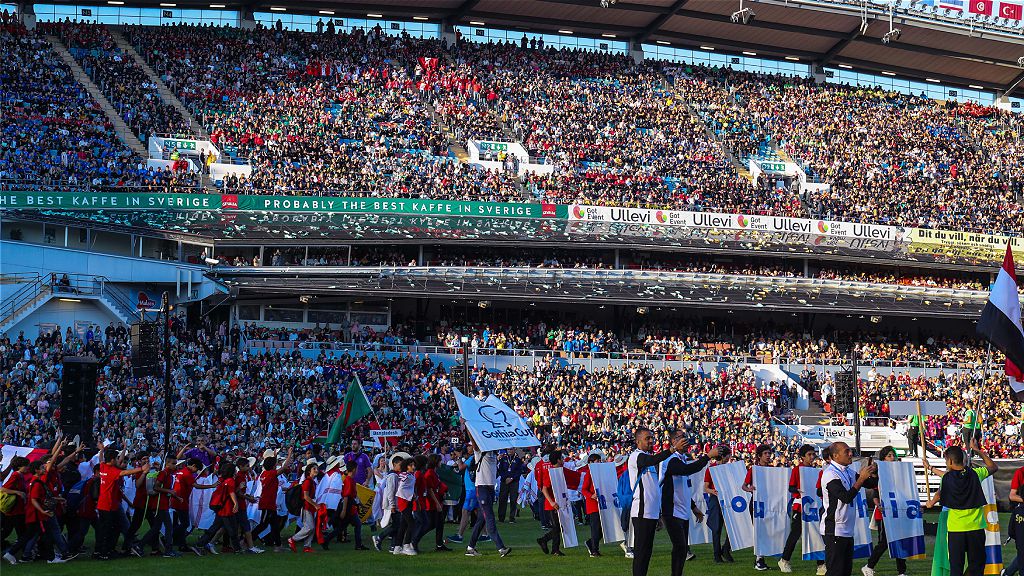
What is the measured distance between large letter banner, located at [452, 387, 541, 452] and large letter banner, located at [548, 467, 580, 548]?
87cm

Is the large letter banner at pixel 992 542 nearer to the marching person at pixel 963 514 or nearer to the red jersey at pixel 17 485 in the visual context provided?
the marching person at pixel 963 514

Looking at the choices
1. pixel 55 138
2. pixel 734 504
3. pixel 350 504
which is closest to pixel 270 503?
pixel 350 504

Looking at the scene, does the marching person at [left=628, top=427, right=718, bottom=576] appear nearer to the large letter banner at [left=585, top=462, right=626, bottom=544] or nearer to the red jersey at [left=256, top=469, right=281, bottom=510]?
the large letter banner at [left=585, top=462, right=626, bottom=544]

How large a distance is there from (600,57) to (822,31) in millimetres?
13306

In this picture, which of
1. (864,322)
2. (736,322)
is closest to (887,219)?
(864,322)

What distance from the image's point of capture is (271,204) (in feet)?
176

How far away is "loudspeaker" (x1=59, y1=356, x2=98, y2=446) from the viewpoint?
1014 inches

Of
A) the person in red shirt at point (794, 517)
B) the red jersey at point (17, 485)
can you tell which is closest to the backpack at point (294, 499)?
the red jersey at point (17, 485)

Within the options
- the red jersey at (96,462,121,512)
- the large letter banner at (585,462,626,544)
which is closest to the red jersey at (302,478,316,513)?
the red jersey at (96,462,121,512)

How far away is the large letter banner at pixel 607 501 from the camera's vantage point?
18.9m

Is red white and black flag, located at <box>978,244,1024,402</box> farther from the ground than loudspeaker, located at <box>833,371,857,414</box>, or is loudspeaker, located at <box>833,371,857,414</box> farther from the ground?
red white and black flag, located at <box>978,244,1024,402</box>

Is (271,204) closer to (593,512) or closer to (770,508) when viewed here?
(593,512)

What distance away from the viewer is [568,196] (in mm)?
58812

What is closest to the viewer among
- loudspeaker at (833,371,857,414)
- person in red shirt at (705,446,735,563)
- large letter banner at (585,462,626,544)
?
person in red shirt at (705,446,735,563)
